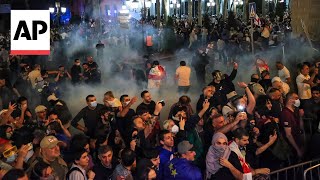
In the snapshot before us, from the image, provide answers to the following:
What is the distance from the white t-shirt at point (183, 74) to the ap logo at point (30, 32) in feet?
22.3

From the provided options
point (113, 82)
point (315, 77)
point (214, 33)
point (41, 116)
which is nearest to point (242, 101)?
point (41, 116)

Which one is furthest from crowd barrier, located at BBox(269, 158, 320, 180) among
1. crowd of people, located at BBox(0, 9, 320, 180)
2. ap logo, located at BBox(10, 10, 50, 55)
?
ap logo, located at BBox(10, 10, 50, 55)

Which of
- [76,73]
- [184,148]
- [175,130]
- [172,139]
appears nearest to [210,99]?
[175,130]

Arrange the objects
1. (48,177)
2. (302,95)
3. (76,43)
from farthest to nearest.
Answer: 1. (76,43)
2. (302,95)
3. (48,177)

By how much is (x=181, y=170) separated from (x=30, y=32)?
4258mm

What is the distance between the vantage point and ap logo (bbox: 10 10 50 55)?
906 centimetres

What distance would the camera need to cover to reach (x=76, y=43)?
33188 millimetres

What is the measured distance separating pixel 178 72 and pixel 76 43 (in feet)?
60.8

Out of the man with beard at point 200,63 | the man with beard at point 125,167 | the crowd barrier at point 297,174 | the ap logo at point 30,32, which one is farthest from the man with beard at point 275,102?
the man with beard at point 200,63

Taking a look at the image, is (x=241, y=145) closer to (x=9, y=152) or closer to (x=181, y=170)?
(x=181, y=170)

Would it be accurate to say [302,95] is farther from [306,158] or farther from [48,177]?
[48,177]

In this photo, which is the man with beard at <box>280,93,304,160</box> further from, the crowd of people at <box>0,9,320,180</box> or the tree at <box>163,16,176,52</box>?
the tree at <box>163,16,176,52</box>

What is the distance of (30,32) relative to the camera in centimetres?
915

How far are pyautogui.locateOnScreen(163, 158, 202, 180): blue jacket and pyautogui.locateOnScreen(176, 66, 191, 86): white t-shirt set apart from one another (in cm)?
922
